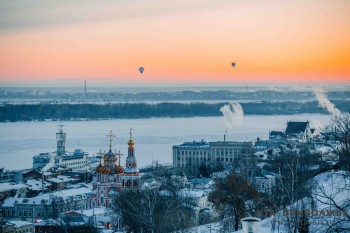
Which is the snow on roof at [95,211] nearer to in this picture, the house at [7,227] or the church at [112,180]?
the church at [112,180]

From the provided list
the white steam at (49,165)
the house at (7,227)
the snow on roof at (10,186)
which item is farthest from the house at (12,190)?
the house at (7,227)

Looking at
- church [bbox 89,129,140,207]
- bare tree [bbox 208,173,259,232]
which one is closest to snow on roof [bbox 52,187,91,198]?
church [bbox 89,129,140,207]

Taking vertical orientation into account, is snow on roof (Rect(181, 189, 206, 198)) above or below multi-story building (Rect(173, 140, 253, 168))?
above

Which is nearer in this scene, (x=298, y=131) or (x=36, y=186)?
(x=36, y=186)

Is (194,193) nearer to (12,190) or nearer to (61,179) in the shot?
(12,190)

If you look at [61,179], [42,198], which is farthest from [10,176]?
[42,198]

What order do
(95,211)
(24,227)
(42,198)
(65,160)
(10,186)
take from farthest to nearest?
(65,160) → (10,186) → (42,198) → (95,211) → (24,227)

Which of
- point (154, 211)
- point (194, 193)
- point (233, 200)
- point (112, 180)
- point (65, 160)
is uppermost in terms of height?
point (233, 200)

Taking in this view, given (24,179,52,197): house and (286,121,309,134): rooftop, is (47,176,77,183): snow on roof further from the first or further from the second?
(286,121,309,134): rooftop

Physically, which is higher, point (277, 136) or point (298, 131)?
point (298, 131)

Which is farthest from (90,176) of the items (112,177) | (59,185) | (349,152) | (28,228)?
(349,152)
